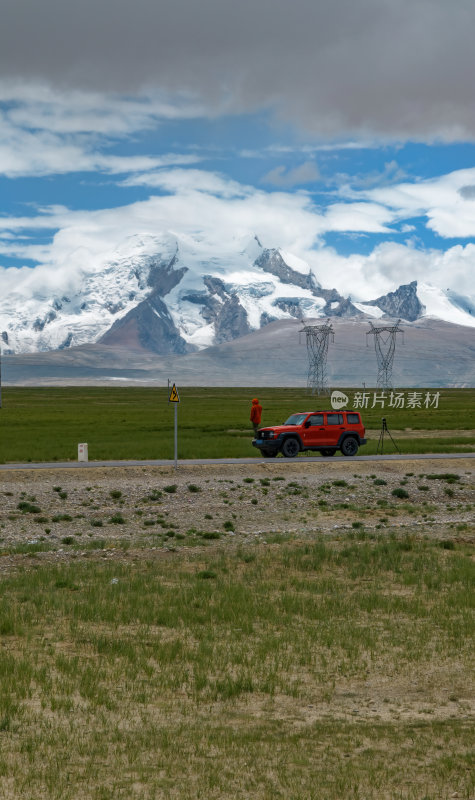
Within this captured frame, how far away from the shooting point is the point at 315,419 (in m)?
44.2

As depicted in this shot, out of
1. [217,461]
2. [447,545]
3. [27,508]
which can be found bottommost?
[27,508]

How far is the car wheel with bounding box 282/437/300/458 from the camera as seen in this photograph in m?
43.6

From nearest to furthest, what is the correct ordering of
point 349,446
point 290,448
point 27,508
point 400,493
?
point 27,508 → point 400,493 → point 290,448 → point 349,446

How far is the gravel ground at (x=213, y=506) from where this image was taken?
23389mm

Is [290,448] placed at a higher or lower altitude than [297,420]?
lower

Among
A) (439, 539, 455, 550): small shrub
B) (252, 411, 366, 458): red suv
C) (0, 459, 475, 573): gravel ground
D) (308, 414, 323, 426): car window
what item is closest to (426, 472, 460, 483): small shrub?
(0, 459, 475, 573): gravel ground

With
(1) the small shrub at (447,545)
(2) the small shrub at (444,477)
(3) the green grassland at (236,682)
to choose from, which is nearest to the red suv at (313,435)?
(2) the small shrub at (444,477)

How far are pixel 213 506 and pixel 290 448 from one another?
14.2 metres

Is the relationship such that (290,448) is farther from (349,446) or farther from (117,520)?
(117,520)

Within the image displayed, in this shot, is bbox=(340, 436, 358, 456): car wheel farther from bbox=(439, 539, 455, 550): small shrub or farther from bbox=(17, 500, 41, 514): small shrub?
bbox=(439, 539, 455, 550): small shrub

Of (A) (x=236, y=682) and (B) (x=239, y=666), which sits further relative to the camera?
(B) (x=239, y=666)

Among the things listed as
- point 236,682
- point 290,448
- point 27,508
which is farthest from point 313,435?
point 236,682

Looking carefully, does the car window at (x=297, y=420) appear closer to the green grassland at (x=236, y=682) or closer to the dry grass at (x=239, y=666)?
the dry grass at (x=239, y=666)

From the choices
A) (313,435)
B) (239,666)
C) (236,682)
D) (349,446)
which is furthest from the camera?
(349,446)
